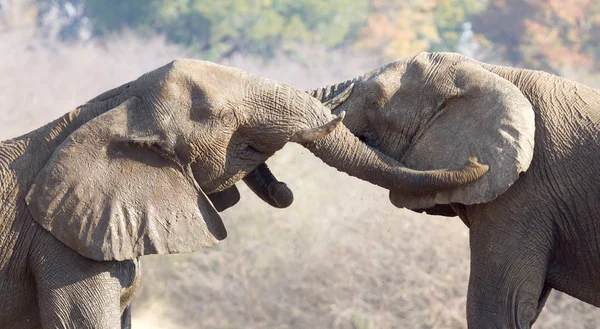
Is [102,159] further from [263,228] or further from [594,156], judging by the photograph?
[263,228]

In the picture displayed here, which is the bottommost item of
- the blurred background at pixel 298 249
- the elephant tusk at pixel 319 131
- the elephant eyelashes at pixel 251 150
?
the blurred background at pixel 298 249

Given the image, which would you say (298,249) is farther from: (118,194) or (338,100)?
(118,194)

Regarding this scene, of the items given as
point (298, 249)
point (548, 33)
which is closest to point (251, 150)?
point (298, 249)

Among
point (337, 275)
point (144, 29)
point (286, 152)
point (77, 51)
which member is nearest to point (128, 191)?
point (337, 275)

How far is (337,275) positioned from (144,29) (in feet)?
78.2

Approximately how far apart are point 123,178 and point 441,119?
180cm

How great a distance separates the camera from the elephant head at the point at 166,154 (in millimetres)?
5574

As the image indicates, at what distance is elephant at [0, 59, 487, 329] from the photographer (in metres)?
5.56

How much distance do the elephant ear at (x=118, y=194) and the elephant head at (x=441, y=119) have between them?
1216 mm

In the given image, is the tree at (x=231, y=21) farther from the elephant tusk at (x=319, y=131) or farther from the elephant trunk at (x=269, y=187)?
the elephant tusk at (x=319, y=131)

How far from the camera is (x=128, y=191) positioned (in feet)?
18.5

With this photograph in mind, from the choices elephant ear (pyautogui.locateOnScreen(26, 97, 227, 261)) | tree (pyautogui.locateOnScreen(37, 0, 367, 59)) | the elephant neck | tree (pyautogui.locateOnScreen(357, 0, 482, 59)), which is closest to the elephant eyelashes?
elephant ear (pyautogui.locateOnScreen(26, 97, 227, 261))

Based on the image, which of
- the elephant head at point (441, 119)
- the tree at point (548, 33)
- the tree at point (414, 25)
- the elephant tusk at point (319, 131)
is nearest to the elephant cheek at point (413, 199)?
the elephant head at point (441, 119)

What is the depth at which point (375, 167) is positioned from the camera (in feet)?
20.0
